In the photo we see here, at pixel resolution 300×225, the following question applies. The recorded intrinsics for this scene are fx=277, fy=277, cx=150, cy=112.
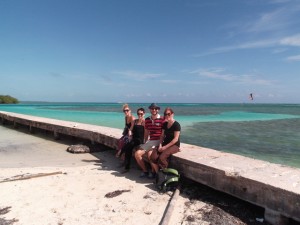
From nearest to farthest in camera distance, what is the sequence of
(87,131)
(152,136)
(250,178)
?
(250,178) → (152,136) → (87,131)

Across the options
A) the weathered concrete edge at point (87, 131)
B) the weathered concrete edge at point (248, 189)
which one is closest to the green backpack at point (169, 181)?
the weathered concrete edge at point (248, 189)

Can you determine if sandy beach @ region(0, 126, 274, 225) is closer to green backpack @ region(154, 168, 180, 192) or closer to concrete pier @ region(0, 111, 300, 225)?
green backpack @ region(154, 168, 180, 192)

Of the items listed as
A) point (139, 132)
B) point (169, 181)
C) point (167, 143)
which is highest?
point (139, 132)

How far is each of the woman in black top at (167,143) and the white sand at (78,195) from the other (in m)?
0.54

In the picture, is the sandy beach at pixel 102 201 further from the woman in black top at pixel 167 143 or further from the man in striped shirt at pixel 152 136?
the woman in black top at pixel 167 143

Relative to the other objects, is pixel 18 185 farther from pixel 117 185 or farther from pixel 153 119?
pixel 153 119

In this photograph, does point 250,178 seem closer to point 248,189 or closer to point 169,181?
point 248,189

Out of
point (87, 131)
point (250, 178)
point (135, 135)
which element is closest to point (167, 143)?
point (135, 135)

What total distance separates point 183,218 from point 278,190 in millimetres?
1484

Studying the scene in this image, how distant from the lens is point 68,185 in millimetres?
5906

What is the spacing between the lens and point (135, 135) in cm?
685

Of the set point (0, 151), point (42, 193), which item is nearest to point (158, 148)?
point (42, 193)

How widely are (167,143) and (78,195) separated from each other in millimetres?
2105

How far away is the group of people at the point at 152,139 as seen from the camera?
592cm
